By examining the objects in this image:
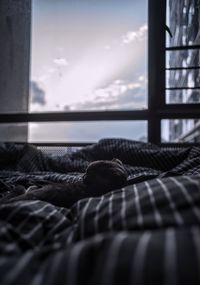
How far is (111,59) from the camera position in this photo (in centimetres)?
233

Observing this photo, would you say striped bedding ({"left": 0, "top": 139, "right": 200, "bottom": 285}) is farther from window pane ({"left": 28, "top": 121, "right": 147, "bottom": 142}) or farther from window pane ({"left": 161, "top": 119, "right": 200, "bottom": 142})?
window pane ({"left": 161, "top": 119, "right": 200, "bottom": 142})

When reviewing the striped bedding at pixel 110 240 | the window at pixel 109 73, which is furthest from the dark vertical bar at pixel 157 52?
the striped bedding at pixel 110 240

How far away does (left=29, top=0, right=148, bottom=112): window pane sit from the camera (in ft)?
7.36

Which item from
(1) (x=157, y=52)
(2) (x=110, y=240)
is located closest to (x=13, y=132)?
(1) (x=157, y=52)

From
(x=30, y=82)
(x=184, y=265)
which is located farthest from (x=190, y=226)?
(x=30, y=82)

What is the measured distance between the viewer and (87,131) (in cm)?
210

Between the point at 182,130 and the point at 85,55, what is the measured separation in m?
1.07

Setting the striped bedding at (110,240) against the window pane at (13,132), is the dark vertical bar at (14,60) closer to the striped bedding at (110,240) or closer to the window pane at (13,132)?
the window pane at (13,132)

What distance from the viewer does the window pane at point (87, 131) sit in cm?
206

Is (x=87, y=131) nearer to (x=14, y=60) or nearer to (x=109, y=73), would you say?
(x=109, y=73)

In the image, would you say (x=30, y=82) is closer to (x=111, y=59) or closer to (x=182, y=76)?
(x=111, y=59)

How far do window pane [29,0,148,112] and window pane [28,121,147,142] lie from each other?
138 mm

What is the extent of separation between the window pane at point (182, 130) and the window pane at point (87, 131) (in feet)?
0.90

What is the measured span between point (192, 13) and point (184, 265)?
210 cm
